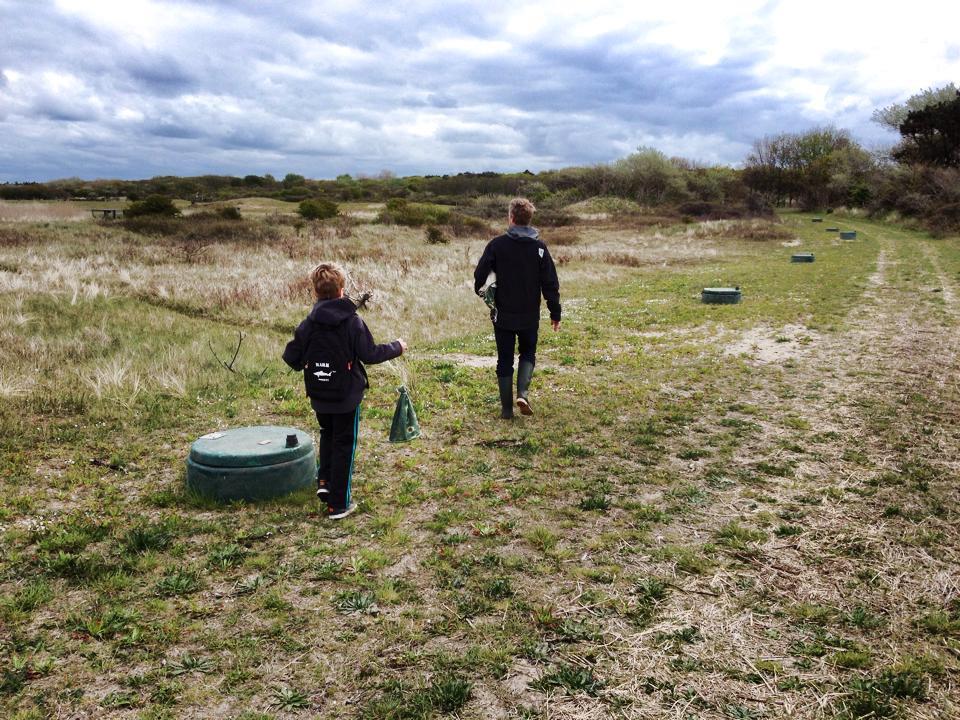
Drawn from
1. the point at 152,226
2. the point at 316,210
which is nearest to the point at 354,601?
the point at 152,226

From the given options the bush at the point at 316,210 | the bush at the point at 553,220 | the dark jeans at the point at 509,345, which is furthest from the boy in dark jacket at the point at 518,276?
the bush at the point at 553,220

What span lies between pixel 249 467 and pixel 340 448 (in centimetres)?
89

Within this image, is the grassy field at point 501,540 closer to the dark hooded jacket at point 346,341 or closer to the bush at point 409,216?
the dark hooded jacket at point 346,341

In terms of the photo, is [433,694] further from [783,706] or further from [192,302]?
[192,302]

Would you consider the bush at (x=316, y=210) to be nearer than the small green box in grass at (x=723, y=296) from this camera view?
No

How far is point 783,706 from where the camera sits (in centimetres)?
331

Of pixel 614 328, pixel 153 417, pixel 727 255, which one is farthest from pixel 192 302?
pixel 727 255

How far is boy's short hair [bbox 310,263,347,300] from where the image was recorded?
5.24 m

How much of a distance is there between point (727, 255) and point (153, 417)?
30.7m

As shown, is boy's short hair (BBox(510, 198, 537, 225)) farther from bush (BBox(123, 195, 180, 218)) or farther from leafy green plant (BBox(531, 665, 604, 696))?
bush (BBox(123, 195, 180, 218))

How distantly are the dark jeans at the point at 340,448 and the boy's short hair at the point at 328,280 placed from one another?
0.97 metres

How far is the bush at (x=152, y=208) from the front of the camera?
38312 mm

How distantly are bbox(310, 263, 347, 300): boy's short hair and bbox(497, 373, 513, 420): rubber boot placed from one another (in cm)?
319

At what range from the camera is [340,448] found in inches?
215
